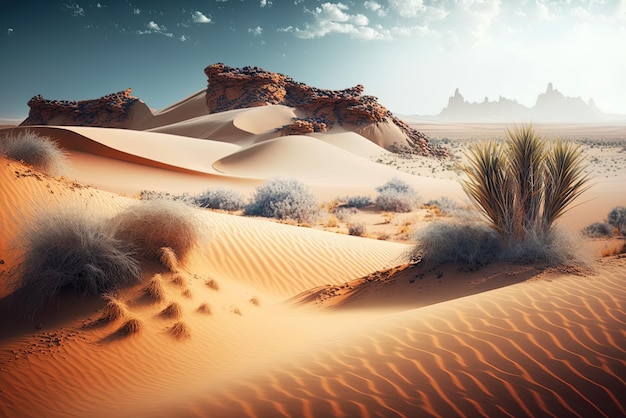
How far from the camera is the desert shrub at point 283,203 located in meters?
16.2

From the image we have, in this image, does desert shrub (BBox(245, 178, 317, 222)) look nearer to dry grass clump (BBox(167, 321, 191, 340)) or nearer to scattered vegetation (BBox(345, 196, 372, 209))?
scattered vegetation (BBox(345, 196, 372, 209))

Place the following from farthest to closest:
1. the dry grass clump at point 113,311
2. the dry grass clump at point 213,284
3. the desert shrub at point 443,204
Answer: the desert shrub at point 443,204 → the dry grass clump at point 213,284 → the dry grass clump at point 113,311

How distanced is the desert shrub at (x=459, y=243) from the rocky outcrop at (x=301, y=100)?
42.0 m

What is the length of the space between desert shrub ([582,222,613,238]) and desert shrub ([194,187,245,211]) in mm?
12586

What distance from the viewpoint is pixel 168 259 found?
23.2ft

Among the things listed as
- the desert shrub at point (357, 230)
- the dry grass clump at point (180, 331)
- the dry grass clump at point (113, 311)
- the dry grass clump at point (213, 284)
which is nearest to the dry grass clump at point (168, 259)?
the dry grass clump at point (213, 284)

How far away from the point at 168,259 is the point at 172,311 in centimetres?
130

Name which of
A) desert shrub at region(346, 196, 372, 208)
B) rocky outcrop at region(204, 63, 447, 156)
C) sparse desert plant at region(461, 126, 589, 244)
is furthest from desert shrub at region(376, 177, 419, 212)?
rocky outcrop at region(204, 63, 447, 156)

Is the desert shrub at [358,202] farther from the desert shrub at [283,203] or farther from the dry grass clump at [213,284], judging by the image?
the dry grass clump at [213,284]

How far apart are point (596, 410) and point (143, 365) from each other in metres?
4.40

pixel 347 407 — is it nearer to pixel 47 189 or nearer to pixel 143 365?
pixel 143 365

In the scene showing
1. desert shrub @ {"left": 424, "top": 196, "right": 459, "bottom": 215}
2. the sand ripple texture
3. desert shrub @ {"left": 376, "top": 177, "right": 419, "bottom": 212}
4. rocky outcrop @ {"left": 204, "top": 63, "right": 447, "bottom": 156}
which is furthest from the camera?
rocky outcrop @ {"left": 204, "top": 63, "right": 447, "bottom": 156}

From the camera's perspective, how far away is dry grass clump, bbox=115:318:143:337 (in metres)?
5.32

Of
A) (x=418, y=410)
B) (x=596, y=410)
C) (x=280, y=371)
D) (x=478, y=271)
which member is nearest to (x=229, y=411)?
(x=280, y=371)
